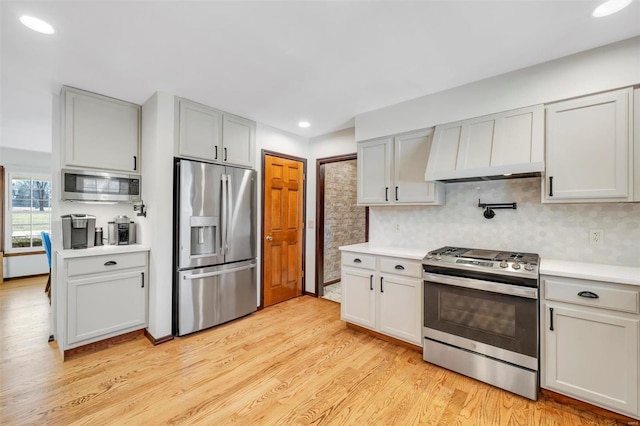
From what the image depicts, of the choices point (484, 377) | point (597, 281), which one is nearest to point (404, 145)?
point (597, 281)

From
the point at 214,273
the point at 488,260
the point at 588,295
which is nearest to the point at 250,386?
the point at 214,273

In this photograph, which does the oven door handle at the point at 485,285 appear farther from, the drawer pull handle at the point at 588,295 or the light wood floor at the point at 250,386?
the light wood floor at the point at 250,386

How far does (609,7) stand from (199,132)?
342 cm

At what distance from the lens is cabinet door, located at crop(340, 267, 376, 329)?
9.48 feet

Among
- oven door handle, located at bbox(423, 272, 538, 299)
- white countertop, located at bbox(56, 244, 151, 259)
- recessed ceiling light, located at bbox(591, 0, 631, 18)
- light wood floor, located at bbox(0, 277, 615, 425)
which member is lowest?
light wood floor, located at bbox(0, 277, 615, 425)

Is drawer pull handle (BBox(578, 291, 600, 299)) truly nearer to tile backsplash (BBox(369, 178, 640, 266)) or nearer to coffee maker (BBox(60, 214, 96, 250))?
tile backsplash (BBox(369, 178, 640, 266))

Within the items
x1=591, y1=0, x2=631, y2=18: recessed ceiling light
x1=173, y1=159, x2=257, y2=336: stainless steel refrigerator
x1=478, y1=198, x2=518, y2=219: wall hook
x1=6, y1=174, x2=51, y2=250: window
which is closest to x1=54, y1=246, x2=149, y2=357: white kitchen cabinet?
x1=173, y1=159, x2=257, y2=336: stainless steel refrigerator

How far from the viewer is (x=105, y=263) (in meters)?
2.62

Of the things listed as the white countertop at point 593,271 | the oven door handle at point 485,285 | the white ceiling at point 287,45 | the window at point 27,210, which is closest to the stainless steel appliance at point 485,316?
the oven door handle at point 485,285

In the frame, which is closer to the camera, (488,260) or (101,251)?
(488,260)

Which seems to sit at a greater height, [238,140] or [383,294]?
[238,140]

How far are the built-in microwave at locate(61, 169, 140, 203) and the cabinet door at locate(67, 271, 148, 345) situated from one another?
0.82m

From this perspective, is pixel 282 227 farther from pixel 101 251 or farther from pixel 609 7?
pixel 609 7

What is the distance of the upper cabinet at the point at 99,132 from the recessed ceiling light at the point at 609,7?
4002 millimetres
